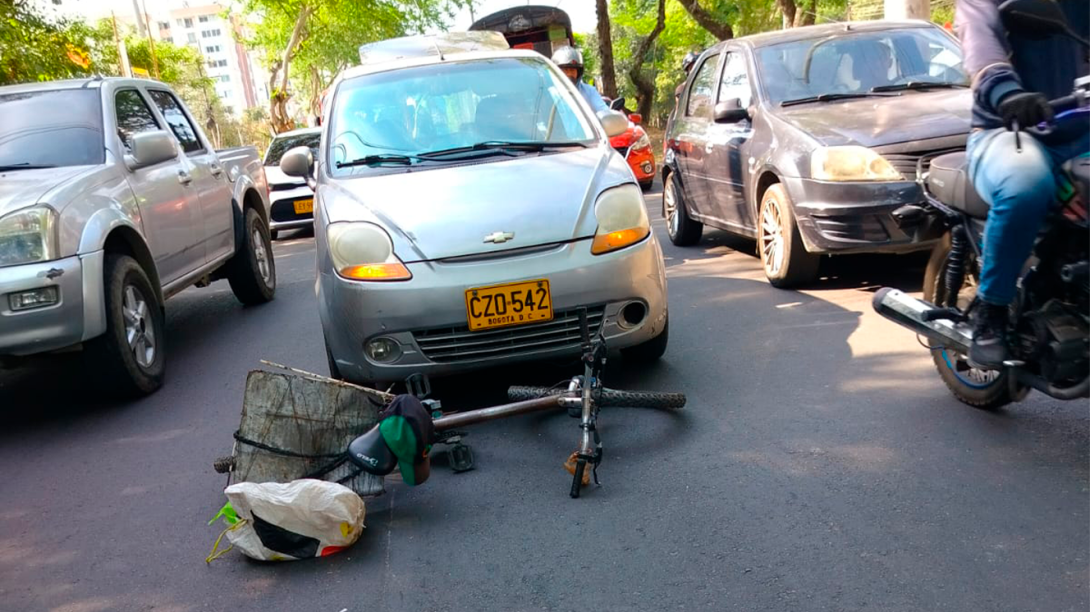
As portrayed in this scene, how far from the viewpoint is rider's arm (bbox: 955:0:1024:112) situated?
3.36 meters

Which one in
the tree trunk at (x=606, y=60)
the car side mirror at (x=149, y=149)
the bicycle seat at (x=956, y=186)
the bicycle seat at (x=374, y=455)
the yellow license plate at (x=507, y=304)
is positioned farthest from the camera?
the tree trunk at (x=606, y=60)

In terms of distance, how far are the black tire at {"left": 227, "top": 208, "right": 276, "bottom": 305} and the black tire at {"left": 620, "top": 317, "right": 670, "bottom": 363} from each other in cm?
405

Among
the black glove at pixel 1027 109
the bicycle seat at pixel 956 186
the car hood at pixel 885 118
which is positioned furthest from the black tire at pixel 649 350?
the black glove at pixel 1027 109

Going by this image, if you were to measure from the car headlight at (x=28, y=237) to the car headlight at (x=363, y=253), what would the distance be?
5.19ft

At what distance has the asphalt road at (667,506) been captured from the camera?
9.57 feet

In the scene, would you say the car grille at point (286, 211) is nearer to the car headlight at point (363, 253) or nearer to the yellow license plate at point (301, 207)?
the yellow license plate at point (301, 207)

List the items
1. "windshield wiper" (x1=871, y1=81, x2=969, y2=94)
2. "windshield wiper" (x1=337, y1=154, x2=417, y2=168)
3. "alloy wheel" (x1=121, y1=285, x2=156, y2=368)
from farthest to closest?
"windshield wiper" (x1=871, y1=81, x2=969, y2=94) < "alloy wheel" (x1=121, y1=285, x2=156, y2=368) < "windshield wiper" (x1=337, y1=154, x2=417, y2=168)

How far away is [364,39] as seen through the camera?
128 feet

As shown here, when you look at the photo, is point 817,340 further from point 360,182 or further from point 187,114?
point 187,114

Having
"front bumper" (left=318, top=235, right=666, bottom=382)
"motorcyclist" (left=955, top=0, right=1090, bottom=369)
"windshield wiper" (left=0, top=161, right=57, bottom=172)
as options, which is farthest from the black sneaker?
"windshield wiper" (left=0, top=161, right=57, bottom=172)

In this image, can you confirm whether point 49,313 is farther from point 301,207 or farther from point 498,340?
point 301,207

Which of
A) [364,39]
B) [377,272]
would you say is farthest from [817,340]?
[364,39]

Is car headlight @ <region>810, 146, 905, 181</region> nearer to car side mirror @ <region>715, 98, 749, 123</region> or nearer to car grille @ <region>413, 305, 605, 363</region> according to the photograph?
car side mirror @ <region>715, 98, 749, 123</region>

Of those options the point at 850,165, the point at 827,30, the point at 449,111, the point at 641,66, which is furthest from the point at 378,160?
the point at 641,66
